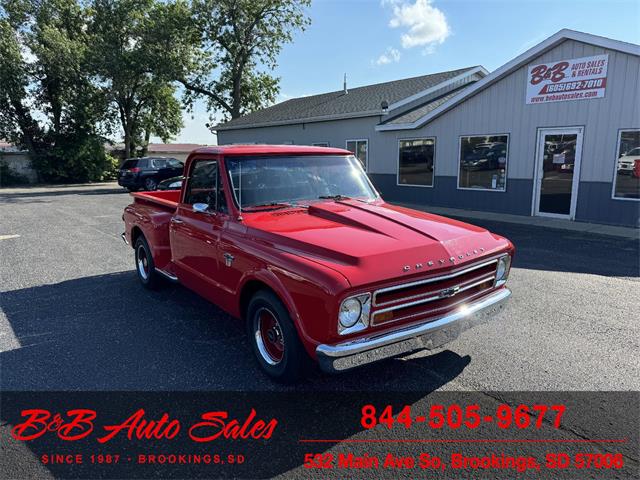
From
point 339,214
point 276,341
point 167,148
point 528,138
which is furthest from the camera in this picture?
point 167,148

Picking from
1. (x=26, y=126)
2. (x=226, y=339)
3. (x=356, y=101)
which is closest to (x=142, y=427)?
(x=226, y=339)

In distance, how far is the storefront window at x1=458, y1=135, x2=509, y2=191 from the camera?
1318 centimetres

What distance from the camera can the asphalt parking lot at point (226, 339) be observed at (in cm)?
362

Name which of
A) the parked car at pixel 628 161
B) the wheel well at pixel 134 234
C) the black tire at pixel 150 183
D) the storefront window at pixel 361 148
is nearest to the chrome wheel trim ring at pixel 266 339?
the wheel well at pixel 134 234

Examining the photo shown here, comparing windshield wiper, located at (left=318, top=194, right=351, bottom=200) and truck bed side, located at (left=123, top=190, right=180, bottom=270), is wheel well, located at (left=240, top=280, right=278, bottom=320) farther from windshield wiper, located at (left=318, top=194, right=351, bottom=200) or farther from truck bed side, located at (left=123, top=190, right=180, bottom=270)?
truck bed side, located at (left=123, top=190, right=180, bottom=270)

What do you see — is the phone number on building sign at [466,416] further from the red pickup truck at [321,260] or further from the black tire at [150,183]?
the black tire at [150,183]

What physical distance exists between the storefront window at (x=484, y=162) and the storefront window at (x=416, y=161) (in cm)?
122

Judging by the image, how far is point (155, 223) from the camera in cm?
548

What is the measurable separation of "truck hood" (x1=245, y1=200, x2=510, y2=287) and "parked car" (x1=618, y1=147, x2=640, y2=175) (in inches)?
360

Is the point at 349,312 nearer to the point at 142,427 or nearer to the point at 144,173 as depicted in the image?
the point at 142,427

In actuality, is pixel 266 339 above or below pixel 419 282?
below

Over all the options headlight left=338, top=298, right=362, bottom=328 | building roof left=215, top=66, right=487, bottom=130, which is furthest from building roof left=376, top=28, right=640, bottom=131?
headlight left=338, top=298, right=362, bottom=328

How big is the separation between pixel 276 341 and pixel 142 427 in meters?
1.13

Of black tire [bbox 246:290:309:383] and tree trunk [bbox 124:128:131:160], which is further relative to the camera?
tree trunk [bbox 124:128:131:160]
